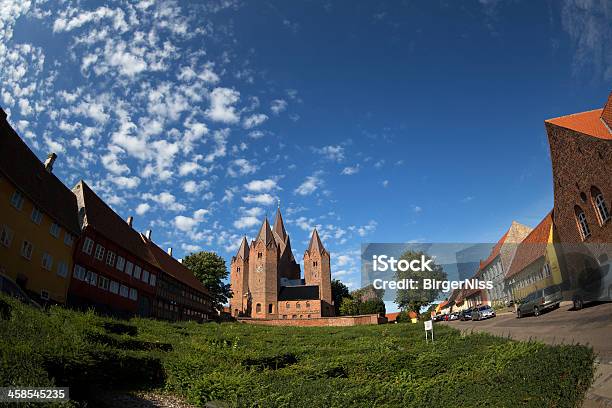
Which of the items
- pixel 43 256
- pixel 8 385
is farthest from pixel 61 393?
→ pixel 43 256

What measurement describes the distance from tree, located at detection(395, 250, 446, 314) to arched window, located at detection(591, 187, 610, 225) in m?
38.4

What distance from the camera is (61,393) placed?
18.7 feet

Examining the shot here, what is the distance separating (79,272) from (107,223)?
657 centimetres

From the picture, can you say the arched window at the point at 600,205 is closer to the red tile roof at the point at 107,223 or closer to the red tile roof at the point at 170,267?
the red tile roof at the point at 107,223

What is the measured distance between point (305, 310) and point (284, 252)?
18342 millimetres

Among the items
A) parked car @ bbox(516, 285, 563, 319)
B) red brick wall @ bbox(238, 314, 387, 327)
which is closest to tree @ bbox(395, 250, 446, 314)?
red brick wall @ bbox(238, 314, 387, 327)

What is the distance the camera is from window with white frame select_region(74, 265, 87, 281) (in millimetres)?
27847

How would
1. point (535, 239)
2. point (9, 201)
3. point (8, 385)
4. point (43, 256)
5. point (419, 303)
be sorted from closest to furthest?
point (8, 385) < point (9, 201) < point (43, 256) < point (535, 239) < point (419, 303)

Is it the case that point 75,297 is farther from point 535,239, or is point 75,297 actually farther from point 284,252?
point 284,252

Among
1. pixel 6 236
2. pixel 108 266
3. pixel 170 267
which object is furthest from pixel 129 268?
pixel 6 236

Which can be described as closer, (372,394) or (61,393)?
(61,393)

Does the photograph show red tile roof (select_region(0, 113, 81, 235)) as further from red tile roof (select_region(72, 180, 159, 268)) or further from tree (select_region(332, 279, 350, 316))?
tree (select_region(332, 279, 350, 316))

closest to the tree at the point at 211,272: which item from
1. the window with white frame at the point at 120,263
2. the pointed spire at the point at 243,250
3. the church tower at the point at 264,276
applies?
the church tower at the point at 264,276

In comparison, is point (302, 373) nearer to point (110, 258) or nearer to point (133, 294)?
point (110, 258)
